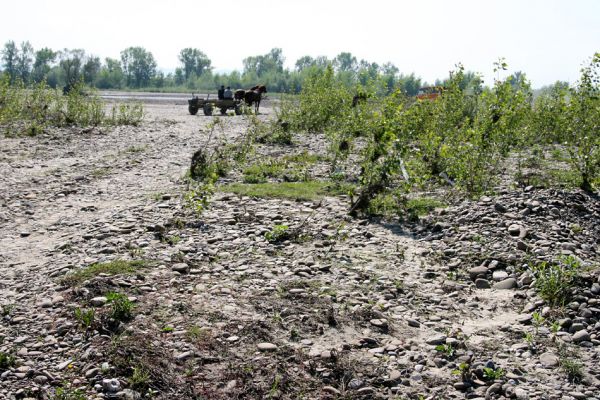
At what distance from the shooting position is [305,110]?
2342 centimetres

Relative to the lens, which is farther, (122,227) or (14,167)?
(14,167)

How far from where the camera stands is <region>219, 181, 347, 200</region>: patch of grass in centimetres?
1135

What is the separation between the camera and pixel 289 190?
11773 mm

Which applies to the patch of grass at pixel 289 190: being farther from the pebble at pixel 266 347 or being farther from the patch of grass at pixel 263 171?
the pebble at pixel 266 347

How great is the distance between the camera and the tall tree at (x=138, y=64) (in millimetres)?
121500

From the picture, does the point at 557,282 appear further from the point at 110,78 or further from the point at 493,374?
the point at 110,78

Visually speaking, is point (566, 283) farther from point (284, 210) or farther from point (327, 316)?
point (284, 210)

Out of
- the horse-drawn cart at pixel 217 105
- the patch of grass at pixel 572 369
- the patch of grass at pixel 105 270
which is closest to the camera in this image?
the patch of grass at pixel 572 369

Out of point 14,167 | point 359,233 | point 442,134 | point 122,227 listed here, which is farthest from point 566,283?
point 14,167

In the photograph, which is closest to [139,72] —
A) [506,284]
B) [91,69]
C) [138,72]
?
[138,72]

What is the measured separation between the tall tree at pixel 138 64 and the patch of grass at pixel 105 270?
119 metres

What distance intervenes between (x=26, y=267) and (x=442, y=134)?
1134 cm

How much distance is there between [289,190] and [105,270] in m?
5.26

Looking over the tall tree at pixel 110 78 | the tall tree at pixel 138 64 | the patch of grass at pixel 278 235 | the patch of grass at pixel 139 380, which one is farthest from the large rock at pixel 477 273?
the tall tree at pixel 138 64
